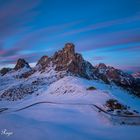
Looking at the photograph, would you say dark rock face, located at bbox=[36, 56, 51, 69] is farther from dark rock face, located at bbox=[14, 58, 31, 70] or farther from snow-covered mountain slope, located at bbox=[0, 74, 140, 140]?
snow-covered mountain slope, located at bbox=[0, 74, 140, 140]

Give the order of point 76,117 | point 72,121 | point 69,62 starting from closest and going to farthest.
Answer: point 72,121, point 76,117, point 69,62

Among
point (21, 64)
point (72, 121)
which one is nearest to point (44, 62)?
point (21, 64)

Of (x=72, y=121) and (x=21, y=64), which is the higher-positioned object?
(x=21, y=64)

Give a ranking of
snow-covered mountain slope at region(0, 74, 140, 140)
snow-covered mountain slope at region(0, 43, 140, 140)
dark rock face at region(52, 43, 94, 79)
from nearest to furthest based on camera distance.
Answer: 1. snow-covered mountain slope at region(0, 74, 140, 140)
2. snow-covered mountain slope at region(0, 43, 140, 140)
3. dark rock face at region(52, 43, 94, 79)

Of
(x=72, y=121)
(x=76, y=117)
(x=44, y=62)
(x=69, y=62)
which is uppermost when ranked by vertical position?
(x=44, y=62)

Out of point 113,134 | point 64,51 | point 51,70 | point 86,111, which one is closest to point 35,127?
point 113,134

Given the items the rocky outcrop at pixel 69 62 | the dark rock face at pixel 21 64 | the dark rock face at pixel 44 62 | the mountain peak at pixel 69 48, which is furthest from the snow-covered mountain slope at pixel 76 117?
the dark rock face at pixel 21 64

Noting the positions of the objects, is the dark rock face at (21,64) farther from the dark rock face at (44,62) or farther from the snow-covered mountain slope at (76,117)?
the snow-covered mountain slope at (76,117)

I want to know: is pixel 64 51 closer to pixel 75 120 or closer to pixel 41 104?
pixel 41 104

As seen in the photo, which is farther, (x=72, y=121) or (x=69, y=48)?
(x=69, y=48)

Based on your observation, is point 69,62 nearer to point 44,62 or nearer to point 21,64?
point 44,62

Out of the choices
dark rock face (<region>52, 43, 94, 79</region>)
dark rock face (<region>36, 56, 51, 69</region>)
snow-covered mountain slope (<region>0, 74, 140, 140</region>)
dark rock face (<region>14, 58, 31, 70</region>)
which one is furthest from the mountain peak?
snow-covered mountain slope (<region>0, 74, 140, 140</region>)

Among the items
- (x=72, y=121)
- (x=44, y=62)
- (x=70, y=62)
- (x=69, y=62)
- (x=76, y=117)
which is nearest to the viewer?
(x=72, y=121)

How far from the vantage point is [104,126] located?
85.4 feet
